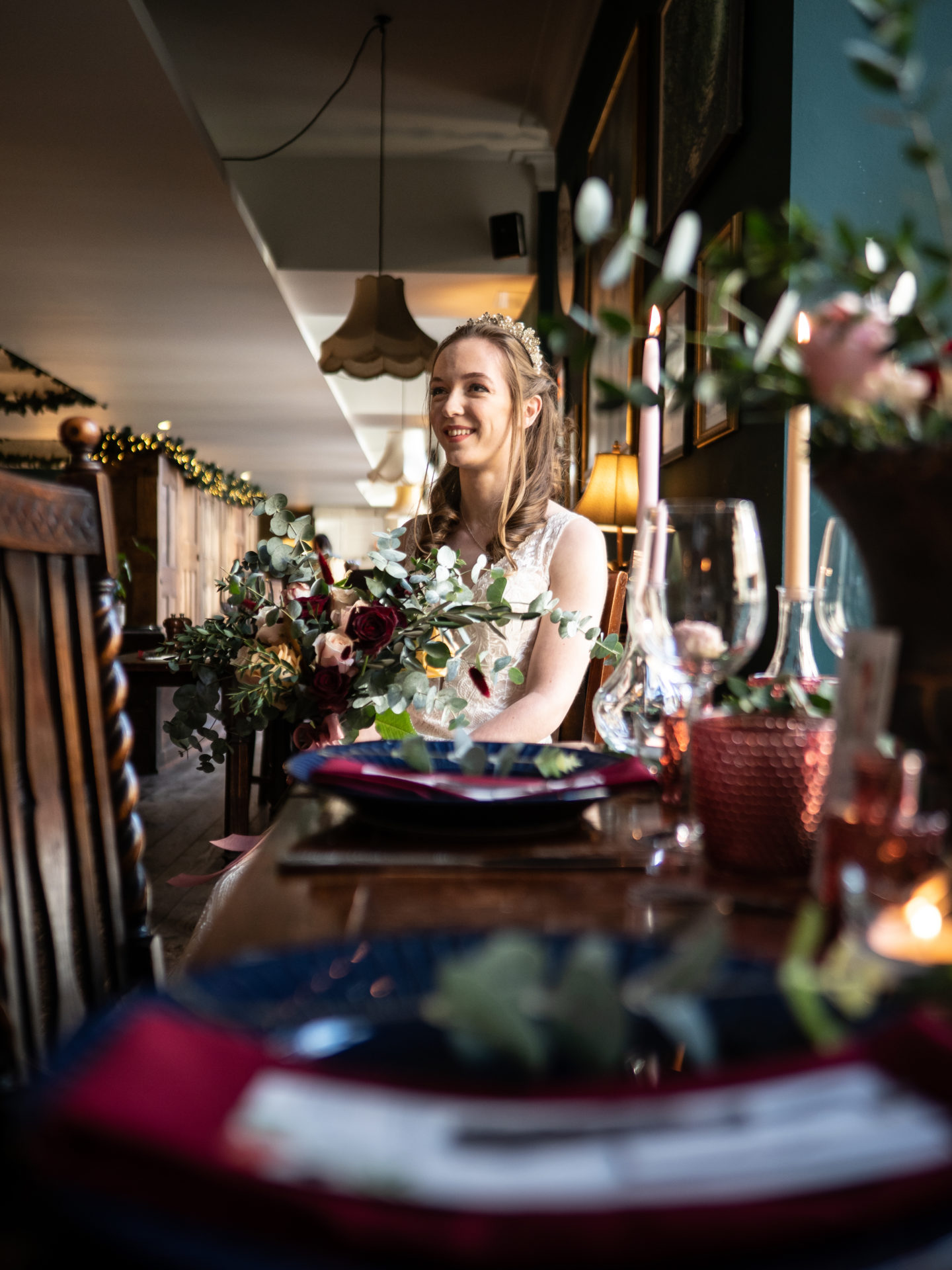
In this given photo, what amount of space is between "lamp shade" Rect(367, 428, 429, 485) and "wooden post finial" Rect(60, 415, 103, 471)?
7.83 m

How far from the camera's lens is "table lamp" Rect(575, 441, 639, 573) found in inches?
110

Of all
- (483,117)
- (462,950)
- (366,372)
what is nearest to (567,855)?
(462,950)

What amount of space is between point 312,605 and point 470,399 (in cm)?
91

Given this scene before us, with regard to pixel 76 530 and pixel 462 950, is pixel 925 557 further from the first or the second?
pixel 76 530

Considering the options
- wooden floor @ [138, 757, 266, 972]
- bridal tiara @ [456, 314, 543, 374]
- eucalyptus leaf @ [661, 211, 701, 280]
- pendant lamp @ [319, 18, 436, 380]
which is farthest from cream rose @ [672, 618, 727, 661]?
pendant lamp @ [319, 18, 436, 380]

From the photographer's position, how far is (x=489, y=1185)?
22cm

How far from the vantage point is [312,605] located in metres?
1.05

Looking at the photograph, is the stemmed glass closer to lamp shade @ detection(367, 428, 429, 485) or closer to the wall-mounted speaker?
the wall-mounted speaker

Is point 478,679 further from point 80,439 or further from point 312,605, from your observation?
point 80,439

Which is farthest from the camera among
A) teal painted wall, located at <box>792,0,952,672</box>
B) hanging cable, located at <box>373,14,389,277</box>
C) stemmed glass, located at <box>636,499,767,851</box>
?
hanging cable, located at <box>373,14,389,277</box>

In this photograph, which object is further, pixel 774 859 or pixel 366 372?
pixel 366 372

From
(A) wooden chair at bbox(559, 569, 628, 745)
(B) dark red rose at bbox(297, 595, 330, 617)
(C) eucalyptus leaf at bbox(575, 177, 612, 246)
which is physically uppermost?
(C) eucalyptus leaf at bbox(575, 177, 612, 246)

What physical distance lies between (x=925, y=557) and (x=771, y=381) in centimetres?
13

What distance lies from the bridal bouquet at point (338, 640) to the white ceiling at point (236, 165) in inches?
115
